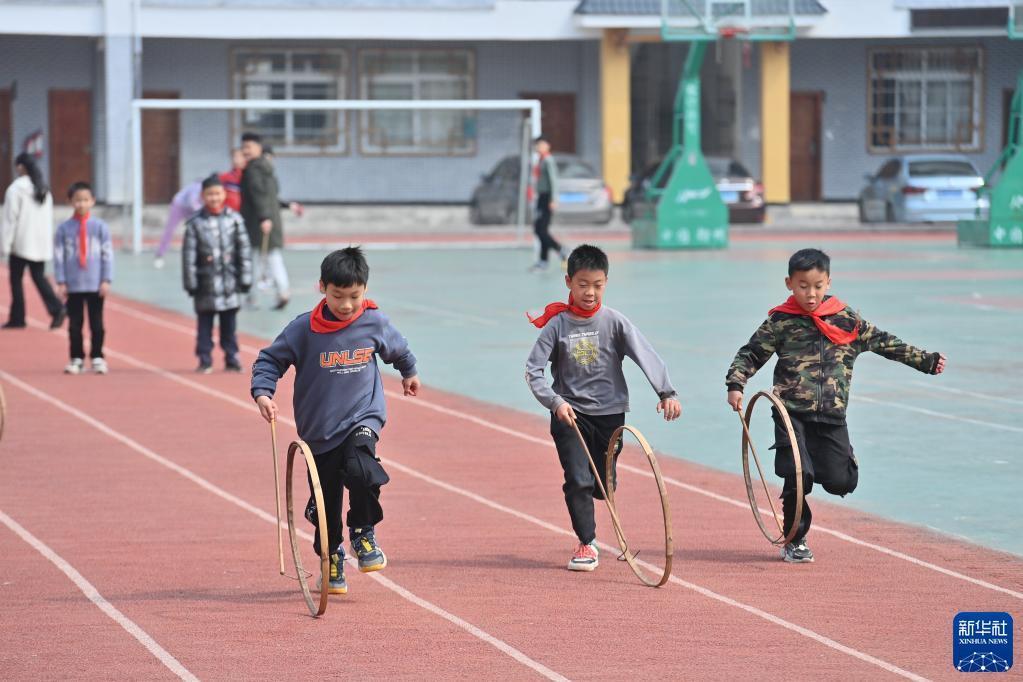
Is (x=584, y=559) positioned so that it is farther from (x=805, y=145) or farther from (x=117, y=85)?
(x=805, y=145)

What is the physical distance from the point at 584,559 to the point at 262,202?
12690 mm

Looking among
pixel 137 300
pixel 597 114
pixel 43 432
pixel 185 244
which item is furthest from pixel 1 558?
pixel 597 114

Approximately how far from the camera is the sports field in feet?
21.5

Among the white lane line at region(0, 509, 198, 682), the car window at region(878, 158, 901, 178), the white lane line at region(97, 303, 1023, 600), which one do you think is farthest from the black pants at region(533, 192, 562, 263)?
the white lane line at region(0, 509, 198, 682)

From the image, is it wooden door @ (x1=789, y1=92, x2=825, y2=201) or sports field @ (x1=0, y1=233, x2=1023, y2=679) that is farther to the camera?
wooden door @ (x1=789, y1=92, x2=825, y2=201)

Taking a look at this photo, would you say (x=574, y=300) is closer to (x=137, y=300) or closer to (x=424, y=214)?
(x=137, y=300)

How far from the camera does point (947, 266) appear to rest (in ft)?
89.8

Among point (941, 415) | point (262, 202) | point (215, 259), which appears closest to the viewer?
point (941, 415)

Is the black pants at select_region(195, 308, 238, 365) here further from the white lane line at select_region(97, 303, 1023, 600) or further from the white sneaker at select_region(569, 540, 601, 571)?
the white sneaker at select_region(569, 540, 601, 571)

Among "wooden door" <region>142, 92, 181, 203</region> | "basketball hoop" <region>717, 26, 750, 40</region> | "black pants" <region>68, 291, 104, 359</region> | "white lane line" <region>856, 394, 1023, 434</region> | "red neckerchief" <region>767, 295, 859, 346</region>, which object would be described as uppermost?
"basketball hoop" <region>717, 26, 750, 40</region>

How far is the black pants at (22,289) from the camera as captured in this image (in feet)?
63.1

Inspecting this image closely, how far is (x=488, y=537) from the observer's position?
871cm

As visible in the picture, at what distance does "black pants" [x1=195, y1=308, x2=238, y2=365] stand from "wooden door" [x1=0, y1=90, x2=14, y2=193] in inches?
1108

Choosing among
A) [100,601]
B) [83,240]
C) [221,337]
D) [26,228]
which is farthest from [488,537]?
[26,228]
